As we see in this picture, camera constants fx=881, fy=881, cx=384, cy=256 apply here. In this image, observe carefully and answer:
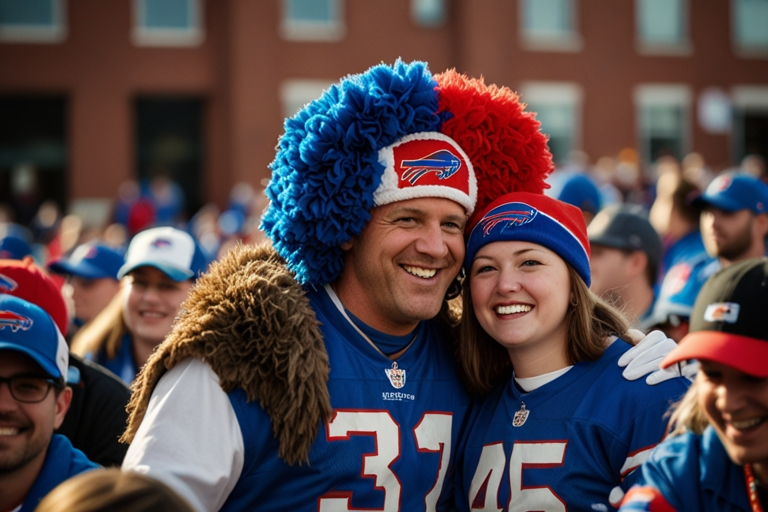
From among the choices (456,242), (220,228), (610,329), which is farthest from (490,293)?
(220,228)

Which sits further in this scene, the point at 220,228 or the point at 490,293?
the point at 220,228

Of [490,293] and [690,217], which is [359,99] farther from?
[690,217]

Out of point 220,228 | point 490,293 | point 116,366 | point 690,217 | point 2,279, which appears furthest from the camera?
point 220,228

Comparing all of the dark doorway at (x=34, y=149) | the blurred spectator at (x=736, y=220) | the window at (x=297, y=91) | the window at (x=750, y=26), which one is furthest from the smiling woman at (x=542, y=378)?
the window at (x=750, y=26)

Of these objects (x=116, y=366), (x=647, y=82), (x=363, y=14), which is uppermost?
(x=363, y=14)

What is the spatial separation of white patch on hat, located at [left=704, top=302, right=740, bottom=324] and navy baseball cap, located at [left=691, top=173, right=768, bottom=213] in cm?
376

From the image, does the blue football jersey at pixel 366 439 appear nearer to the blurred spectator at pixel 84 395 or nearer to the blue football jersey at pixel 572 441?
the blue football jersey at pixel 572 441

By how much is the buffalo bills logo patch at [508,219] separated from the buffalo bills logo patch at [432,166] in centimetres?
23

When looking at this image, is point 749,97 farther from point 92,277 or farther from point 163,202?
point 92,277

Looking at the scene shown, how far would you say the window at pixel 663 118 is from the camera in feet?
78.8

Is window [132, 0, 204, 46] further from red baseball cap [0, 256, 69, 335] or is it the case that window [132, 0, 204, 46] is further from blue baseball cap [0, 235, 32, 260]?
red baseball cap [0, 256, 69, 335]

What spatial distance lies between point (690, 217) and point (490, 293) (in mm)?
4010

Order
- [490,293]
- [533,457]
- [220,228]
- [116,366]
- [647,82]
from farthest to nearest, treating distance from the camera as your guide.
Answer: [647,82] → [220,228] → [116,366] → [490,293] → [533,457]

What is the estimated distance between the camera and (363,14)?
22.1m
